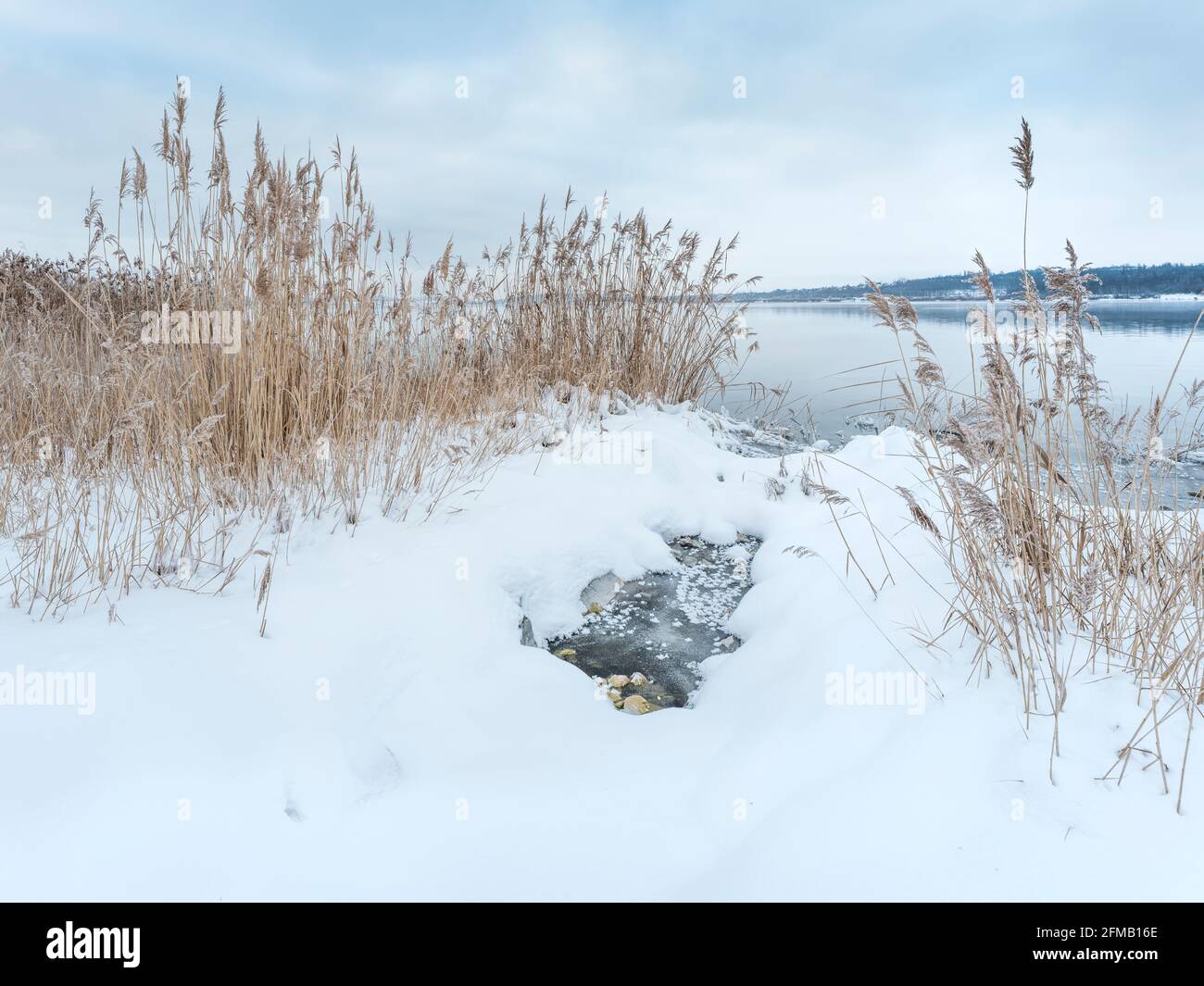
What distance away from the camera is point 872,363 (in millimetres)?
3398

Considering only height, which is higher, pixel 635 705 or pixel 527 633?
pixel 527 633

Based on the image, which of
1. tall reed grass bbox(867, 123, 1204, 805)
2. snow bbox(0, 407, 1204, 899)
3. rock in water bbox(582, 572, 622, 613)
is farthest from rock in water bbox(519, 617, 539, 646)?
tall reed grass bbox(867, 123, 1204, 805)

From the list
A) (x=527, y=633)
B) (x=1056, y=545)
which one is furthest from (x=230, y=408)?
(x=1056, y=545)

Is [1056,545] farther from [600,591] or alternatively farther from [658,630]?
[600,591]

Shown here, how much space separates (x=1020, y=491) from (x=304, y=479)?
2384 mm

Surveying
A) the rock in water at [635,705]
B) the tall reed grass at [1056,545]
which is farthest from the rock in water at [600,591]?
the tall reed grass at [1056,545]

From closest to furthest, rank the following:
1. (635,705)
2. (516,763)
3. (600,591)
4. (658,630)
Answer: (516,763) < (635,705) < (658,630) < (600,591)

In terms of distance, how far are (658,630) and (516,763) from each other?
3.22ft

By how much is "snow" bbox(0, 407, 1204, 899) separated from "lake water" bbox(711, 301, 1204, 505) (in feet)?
4.59

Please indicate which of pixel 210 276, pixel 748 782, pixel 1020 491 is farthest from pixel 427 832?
pixel 210 276

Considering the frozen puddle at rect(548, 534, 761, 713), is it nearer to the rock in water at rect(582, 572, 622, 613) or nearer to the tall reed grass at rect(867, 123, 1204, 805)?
the rock in water at rect(582, 572, 622, 613)

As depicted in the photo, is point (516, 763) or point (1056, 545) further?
point (1056, 545)

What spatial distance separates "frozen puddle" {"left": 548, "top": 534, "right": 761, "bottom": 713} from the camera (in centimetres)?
213
